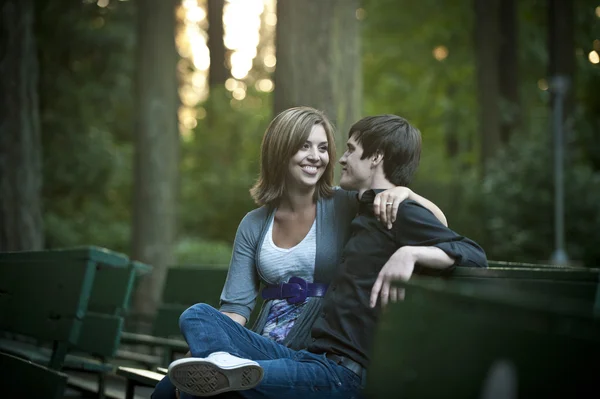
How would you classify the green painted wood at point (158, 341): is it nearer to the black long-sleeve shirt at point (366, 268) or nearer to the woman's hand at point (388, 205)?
the black long-sleeve shirt at point (366, 268)

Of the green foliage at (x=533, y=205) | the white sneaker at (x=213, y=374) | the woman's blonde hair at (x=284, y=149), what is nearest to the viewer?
the white sneaker at (x=213, y=374)

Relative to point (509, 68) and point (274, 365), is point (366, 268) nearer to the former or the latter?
point (274, 365)

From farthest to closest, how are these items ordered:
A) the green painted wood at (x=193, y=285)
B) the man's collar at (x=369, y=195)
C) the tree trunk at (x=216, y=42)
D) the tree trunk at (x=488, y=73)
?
the tree trunk at (x=216, y=42) → the tree trunk at (x=488, y=73) → the green painted wood at (x=193, y=285) → the man's collar at (x=369, y=195)

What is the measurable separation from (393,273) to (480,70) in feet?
60.2

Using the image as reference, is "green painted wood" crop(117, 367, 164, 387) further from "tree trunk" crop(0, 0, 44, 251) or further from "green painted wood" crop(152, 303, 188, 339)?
"tree trunk" crop(0, 0, 44, 251)

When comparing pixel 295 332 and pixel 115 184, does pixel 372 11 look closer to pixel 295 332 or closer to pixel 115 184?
pixel 115 184

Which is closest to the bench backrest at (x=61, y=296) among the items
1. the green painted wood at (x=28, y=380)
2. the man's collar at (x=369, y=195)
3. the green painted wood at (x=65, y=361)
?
the green painted wood at (x=65, y=361)

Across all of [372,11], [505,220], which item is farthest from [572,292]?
[372,11]

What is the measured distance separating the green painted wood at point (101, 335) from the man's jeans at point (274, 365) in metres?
2.50

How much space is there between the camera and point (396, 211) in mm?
3568

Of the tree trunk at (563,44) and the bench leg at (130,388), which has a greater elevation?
the tree trunk at (563,44)

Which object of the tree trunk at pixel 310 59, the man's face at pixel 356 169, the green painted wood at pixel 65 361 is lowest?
the green painted wood at pixel 65 361

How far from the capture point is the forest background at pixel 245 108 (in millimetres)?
11320

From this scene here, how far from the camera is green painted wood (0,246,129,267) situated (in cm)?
521
